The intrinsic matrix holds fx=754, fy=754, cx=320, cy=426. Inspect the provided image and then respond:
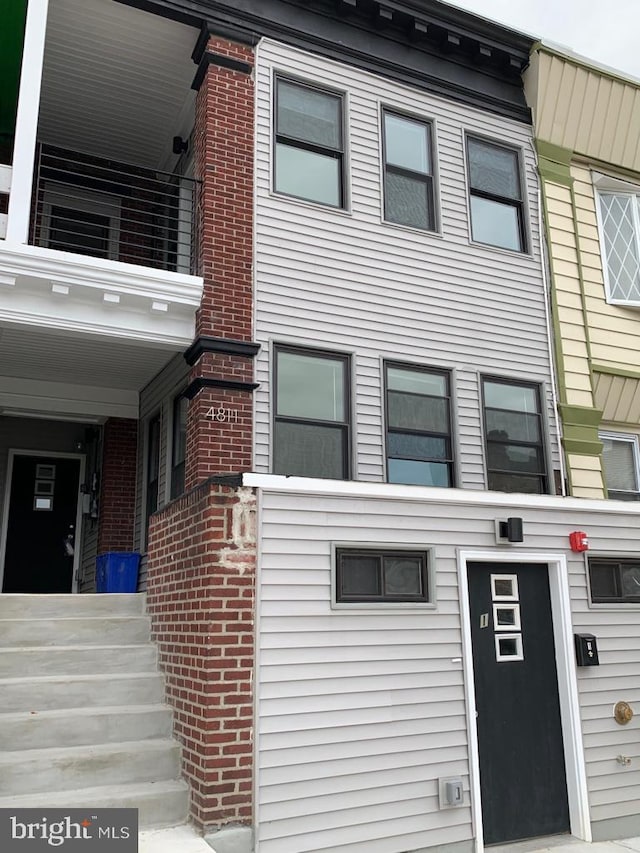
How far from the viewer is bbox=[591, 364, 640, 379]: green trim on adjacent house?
9102 millimetres

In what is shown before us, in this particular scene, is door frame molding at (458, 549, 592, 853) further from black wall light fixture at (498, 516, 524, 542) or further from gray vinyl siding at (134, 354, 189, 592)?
gray vinyl siding at (134, 354, 189, 592)

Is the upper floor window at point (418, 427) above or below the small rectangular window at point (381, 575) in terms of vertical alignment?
above

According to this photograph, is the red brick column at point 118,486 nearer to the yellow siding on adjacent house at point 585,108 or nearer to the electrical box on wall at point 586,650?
the electrical box on wall at point 586,650

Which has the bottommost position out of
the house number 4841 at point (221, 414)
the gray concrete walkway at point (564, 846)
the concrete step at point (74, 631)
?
the gray concrete walkway at point (564, 846)

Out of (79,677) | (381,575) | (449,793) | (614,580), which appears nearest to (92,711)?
(79,677)

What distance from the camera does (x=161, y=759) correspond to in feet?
19.5

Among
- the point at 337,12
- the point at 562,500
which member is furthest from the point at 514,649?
the point at 337,12

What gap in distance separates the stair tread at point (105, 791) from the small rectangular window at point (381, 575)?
192cm

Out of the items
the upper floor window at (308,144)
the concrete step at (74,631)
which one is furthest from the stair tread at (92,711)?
the upper floor window at (308,144)

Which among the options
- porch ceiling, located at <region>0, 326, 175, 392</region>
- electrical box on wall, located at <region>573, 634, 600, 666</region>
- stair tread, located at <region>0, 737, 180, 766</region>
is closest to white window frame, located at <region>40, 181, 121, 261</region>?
porch ceiling, located at <region>0, 326, 175, 392</region>

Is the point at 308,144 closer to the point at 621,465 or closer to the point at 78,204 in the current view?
the point at 78,204

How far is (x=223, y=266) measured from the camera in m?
7.23

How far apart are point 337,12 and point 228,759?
764cm

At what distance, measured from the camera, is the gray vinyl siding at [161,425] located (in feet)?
27.6
